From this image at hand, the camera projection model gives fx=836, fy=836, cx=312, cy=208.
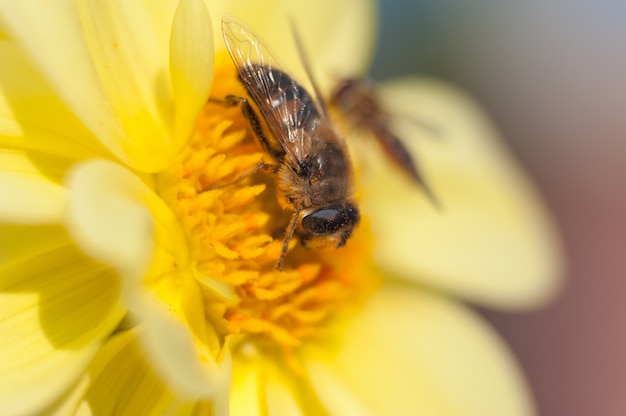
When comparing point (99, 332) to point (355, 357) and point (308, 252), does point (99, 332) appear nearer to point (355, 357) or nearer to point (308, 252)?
point (308, 252)

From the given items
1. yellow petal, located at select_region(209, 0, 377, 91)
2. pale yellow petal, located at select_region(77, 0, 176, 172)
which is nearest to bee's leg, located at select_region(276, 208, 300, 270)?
pale yellow petal, located at select_region(77, 0, 176, 172)

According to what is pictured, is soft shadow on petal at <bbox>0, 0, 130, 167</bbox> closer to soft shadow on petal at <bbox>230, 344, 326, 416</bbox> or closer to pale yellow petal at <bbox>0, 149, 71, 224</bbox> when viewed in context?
pale yellow petal at <bbox>0, 149, 71, 224</bbox>

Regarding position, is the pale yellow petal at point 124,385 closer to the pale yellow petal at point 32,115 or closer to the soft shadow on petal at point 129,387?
the soft shadow on petal at point 129,387

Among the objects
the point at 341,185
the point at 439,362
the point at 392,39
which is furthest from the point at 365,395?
the point at 392,39

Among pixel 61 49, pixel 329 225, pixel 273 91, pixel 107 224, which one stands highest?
pixel 61 49

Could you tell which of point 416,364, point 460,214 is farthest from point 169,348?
point 460,214

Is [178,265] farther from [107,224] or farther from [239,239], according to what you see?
[107,224]
